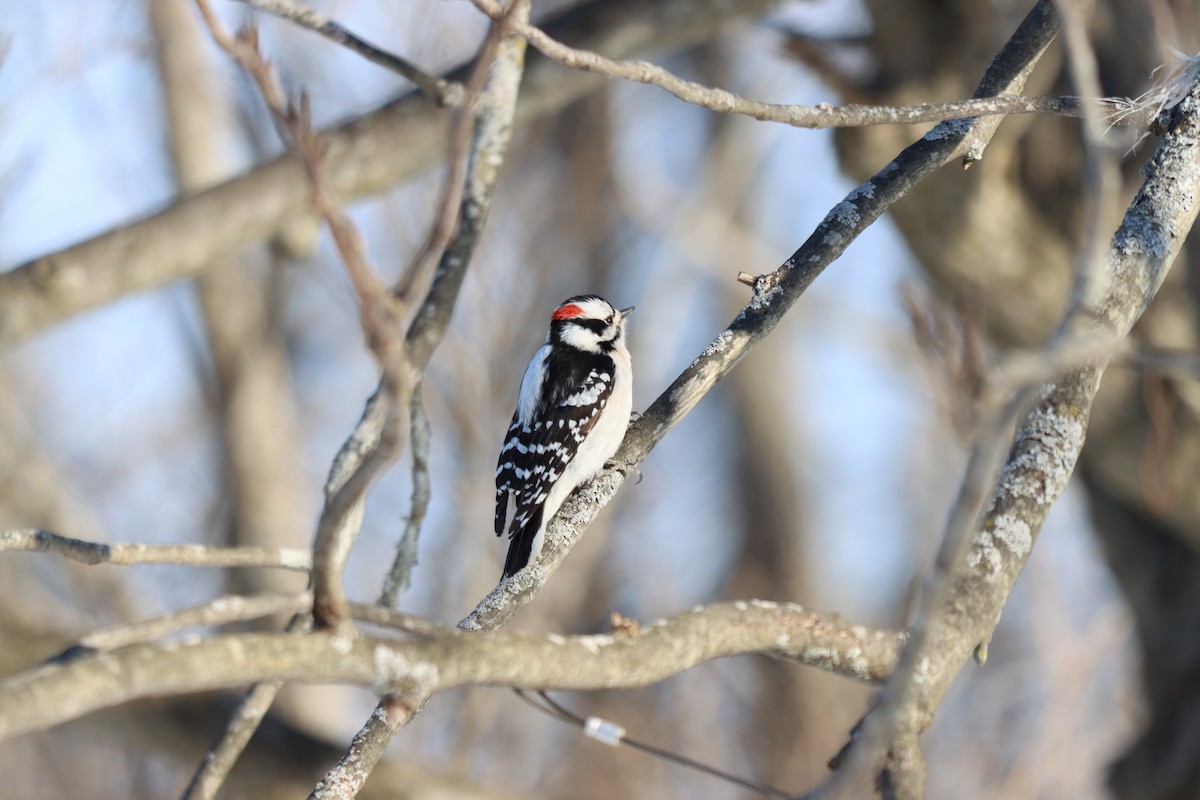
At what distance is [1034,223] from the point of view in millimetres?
5570

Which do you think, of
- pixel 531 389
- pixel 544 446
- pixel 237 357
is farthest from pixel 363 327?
pixel 237 357

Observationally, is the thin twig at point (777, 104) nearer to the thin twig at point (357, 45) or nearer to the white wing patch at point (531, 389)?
the thin twig at point (357, 45)

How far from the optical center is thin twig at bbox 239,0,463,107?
3.21 m

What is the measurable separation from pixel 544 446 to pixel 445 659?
2.71 metres

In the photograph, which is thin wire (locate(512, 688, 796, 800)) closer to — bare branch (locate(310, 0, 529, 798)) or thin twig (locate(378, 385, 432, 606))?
thin twig (locate(378, 385, 432, 606))

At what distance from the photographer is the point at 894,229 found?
19.8 feet

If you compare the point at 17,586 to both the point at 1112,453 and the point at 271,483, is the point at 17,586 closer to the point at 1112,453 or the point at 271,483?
the point at 271,483

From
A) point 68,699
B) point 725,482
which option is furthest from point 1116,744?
point 68,699

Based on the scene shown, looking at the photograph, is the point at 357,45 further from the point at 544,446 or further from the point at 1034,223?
the point at 1034,223

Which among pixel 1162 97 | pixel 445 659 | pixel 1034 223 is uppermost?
pixel 1034 223

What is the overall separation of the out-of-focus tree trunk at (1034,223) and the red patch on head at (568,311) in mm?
1510

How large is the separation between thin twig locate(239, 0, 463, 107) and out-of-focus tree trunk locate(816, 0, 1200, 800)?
2.26 metres

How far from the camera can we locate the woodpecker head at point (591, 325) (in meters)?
4.95

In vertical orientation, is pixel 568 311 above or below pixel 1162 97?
above
